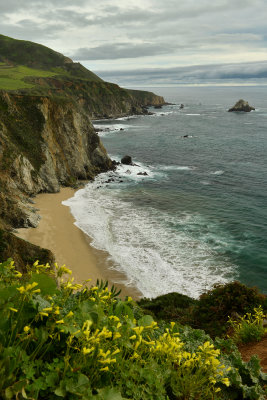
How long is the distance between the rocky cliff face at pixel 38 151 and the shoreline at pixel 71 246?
160 centimetres

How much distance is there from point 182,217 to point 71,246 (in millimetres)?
13329

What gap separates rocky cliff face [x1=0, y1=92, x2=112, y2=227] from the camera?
30.4 m

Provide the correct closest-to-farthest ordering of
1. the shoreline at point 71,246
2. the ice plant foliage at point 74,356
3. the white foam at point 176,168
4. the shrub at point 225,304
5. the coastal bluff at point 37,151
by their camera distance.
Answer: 1. the ice plant foliage at point 74,356
2. the shrub at point 225,304
3. the shoreline at point 71,246
4. the coastal bluff at point 37,151
5. the white foam at point 176,168

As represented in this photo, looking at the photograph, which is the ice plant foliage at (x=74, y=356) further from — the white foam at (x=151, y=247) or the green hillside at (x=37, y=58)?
the green hillside at (x=37, y=58)

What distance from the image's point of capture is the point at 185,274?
22422 millimetres

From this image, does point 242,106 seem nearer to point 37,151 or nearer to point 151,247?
point 37,151

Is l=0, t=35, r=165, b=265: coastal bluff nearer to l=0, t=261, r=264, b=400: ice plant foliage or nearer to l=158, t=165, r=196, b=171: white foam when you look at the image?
l=158, t=165, r=196, b=171: white foam

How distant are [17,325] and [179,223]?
28.8 m

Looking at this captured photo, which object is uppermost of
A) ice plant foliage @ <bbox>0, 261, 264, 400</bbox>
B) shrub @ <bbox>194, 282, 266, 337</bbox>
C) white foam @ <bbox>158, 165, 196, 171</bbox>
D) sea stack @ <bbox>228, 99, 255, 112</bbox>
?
sea stack @ <bbox>228, 99, 255, 112</bbox>

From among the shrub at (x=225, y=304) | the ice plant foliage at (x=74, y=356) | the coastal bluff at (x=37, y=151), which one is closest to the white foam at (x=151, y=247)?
the coastal bluff at (x=37, y=151)

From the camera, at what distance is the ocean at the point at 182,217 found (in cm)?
2275

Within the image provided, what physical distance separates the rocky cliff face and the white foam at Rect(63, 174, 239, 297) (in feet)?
18.2

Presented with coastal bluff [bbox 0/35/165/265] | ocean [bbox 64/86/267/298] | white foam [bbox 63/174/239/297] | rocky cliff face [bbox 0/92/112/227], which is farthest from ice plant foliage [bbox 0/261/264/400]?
rocky cliff face [bbox 0/92/112/227]

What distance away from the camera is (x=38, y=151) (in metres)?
40.2
